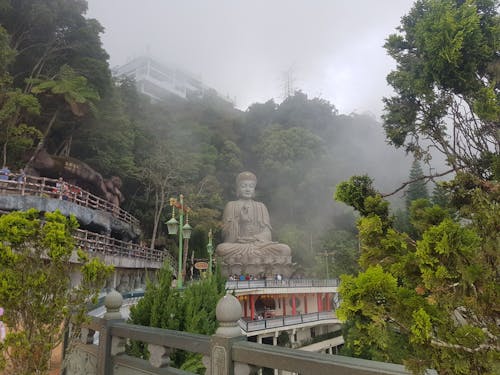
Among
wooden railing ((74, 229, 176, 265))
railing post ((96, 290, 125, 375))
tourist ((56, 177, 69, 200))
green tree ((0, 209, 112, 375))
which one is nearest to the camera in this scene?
green tree ((0, 209, 112, 375))

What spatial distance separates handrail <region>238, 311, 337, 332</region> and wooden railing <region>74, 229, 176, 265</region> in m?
4.27

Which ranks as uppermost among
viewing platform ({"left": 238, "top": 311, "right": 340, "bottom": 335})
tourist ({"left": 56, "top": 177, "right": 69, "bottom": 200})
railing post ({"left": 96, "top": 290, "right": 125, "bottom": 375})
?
tourist ({"left": 56, "top": 177, "right": 69, "bottom": 200})

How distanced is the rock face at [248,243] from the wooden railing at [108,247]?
4.69 m

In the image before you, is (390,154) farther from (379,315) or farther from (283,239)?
(379,315)

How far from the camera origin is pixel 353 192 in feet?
11.6

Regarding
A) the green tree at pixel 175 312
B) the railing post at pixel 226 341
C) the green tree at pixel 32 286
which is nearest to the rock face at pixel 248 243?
the green tree at pixel 175 312

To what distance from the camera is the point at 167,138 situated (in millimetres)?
30859

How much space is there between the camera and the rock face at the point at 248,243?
22.6 m

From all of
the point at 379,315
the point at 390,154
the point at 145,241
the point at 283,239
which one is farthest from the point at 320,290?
the point at 390,154

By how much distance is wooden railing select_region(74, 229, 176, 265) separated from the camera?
38.9ft

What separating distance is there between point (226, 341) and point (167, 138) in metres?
29.9

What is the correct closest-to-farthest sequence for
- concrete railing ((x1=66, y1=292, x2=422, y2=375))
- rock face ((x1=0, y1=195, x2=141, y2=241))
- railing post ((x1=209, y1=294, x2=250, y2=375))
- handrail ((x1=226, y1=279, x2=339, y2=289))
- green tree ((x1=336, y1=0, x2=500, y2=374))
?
green tree ((x1=336, y1=0, x2=500, y2=374)), concrete railing ((x1=66, y1=292, x2=422, y2=375)), railing post ((x1=209, y1=294, x2=250, y2=375)), rock face ((x1=0, y1=195, x2=141, y2=241)), handrail ((x1=226, y1=279, x2=339, y2=289))

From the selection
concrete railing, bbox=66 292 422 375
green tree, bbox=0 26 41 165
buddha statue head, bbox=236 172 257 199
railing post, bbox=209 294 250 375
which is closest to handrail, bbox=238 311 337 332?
concrete railing, bbox=66 292 422 375

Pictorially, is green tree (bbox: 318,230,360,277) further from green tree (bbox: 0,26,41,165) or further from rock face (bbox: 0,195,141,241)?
green tree (bbox: 0,26,41,165)
